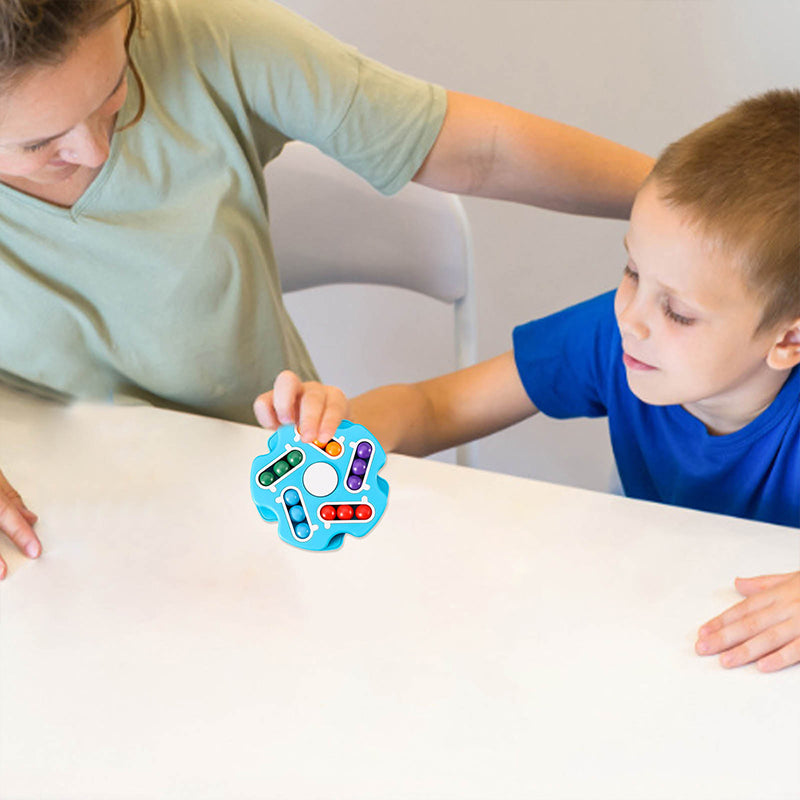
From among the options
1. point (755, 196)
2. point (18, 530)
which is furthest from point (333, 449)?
point (755, 196)

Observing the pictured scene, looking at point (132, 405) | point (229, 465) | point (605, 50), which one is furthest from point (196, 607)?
point (605, 50)

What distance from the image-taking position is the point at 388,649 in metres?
0.71

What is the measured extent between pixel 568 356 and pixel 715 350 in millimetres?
190

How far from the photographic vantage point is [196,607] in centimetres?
76

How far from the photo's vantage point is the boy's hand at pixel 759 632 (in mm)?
676

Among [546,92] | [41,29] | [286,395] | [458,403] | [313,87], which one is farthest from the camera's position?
[546,92]

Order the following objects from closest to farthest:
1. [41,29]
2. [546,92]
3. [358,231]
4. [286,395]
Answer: [41,29] < [286,395] < [358,231] < [546,92]

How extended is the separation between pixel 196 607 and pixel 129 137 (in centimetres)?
41

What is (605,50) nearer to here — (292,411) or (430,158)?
(430,158)

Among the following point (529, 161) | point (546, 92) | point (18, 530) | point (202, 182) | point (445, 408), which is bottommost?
point (18, 530)

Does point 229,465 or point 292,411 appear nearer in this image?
point 292,411

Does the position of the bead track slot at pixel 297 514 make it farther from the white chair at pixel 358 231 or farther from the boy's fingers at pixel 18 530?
the white chair at pixel 358 231

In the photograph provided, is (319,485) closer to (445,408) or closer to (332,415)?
(332,415)

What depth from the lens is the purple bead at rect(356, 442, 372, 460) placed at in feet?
2.48
